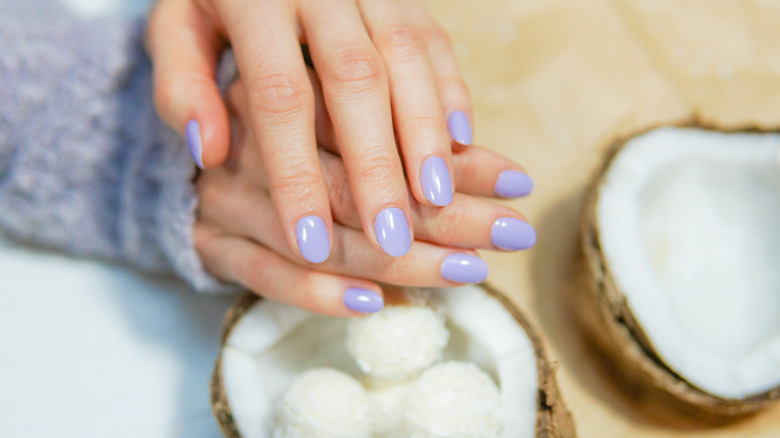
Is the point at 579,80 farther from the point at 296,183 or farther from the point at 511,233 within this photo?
the point at 296,183

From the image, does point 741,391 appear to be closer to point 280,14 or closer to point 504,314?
point 504,314

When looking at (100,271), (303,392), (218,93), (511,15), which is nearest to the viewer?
(303,392)

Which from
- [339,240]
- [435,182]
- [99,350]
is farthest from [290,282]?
[99,350]

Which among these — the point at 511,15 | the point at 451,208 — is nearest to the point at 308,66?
the point at 451,208

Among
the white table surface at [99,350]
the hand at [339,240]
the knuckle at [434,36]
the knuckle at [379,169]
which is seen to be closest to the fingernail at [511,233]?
the hand at [339,240]

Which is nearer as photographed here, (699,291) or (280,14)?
(280,14)
